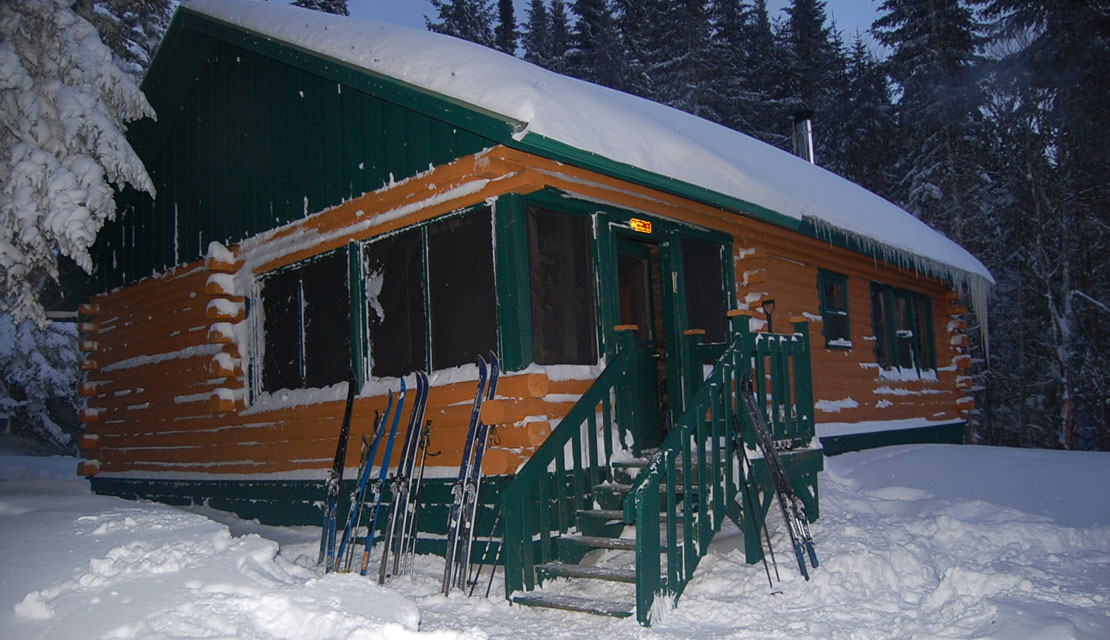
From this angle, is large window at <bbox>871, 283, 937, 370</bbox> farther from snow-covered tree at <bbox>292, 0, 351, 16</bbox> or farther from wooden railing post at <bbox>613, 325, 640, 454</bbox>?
snow-covered tree at <bbox>292, 0, 351, 16</bbox>

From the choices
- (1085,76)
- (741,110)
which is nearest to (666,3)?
(741,110)

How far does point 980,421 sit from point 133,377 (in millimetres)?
22088

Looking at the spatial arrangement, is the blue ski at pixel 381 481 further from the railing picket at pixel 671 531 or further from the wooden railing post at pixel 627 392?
the railing picket at pixel 671 531

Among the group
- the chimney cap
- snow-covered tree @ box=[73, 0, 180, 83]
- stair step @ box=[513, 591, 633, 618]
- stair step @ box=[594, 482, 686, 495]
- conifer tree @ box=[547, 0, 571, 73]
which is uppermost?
conifer tree @ box=[547, 0, 571, 73]

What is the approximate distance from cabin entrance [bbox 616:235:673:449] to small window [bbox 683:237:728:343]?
322 mm

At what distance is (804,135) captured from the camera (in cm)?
1705

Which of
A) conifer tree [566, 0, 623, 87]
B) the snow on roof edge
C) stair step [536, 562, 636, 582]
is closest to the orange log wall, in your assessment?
the snow on roof edge

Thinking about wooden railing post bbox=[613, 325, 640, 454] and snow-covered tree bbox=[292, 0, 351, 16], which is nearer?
wooden railing post bbox=[613, 325, 640, 454]

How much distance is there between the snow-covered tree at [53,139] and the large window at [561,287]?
17.5 feet

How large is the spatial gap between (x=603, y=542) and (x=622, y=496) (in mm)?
492

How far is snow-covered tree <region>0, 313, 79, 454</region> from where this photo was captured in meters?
21.1

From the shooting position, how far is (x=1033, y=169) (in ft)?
71.3

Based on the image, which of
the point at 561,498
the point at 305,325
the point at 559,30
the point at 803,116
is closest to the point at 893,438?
the point at 803,116

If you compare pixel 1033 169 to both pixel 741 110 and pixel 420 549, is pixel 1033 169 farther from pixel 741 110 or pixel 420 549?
pixel 420 549
